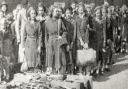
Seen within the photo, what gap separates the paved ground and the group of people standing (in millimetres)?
187

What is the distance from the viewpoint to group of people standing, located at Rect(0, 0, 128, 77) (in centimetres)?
668

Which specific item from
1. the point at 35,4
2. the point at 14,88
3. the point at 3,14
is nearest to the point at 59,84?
the point at 14,88

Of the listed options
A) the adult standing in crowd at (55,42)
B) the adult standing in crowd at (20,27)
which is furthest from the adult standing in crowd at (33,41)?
the adult standing in crowd at (20,27)

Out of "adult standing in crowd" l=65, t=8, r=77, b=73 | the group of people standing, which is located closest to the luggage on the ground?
the group of people standing

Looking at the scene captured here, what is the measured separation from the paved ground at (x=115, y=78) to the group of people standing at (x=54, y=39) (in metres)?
0.19

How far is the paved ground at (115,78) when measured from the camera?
20.4 ft

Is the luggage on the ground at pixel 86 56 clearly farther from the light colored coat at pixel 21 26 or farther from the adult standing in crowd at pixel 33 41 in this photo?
the light colored coat at pixel 21 26

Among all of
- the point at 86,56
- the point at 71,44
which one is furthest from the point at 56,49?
the point at 86,56

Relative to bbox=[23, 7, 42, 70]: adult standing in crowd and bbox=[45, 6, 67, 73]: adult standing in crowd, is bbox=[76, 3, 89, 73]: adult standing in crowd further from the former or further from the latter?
bbox=[23, 7, 42, 70]: adult standing in crowd

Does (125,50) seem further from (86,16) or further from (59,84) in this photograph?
(59,84)

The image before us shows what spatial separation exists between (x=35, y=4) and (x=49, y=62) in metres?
2.81

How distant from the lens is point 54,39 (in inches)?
262

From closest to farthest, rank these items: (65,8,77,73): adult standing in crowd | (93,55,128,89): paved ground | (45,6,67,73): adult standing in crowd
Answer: (93,55,128,89): paved ground → (45,6,67,73): adult standing in crowd → (65,8,77,73): adult standing in crowd

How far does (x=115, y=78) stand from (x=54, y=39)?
1.15 m
